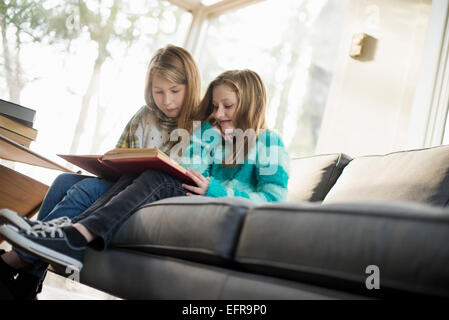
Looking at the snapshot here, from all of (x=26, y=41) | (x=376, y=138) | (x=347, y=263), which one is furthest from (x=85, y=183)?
(x=26, y=41)

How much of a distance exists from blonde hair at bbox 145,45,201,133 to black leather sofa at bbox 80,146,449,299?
686 mm

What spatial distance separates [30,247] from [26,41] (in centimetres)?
255

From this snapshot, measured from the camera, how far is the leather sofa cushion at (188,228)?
2.72ft

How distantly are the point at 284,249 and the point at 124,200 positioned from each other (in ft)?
1.53

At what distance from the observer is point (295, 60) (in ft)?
10.6

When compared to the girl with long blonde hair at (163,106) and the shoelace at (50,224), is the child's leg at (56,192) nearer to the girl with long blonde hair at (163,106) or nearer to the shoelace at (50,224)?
the girl with long blonde hair at (163,106)

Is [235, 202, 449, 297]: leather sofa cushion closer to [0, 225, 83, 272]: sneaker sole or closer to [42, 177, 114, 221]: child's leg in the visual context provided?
[0, 225, 83, 272]: sneaker sole

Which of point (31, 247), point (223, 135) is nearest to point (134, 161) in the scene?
point (31, 247)

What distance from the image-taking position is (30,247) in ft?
2.78

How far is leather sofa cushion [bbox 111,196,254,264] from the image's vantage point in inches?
32.7

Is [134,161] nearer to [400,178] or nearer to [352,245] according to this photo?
[352,245]

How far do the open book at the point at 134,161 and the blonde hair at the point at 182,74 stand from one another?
435 mm

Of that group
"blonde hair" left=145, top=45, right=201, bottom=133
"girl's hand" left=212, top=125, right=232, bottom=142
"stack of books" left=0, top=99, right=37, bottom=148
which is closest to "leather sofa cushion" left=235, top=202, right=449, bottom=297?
"girl's hand" left=212, top=125, right=232, bottom=142
